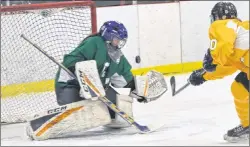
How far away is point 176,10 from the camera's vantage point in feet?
21.6

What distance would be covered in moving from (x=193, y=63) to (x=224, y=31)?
12.2 feet

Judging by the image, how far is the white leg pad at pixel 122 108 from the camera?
12.5ft

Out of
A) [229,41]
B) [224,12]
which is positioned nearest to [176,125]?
[224,12]

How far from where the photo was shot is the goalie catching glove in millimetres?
3975

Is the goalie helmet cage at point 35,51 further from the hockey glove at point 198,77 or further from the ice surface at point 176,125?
the hockey glove at point 198,77

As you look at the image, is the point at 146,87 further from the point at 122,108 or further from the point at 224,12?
the point at 224,12

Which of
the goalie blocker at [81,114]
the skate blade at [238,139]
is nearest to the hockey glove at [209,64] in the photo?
the skate blade at [238,139]

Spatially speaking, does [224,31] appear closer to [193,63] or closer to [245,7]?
[193,63]

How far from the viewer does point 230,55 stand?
3004 mm

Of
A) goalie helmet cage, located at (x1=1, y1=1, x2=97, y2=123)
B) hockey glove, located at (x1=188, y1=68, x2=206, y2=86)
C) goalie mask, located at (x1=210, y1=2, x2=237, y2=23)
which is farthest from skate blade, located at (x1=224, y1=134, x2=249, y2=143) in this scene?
goalie helmet cage, located at (x1=1, y1=1, x2=97, y2=123)

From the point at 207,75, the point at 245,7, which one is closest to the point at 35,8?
the point at 207,75

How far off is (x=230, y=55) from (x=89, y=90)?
0.89 m

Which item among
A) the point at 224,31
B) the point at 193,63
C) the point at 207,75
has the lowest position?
the point at 193,63

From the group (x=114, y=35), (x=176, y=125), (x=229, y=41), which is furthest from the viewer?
(x=176, y=125)
